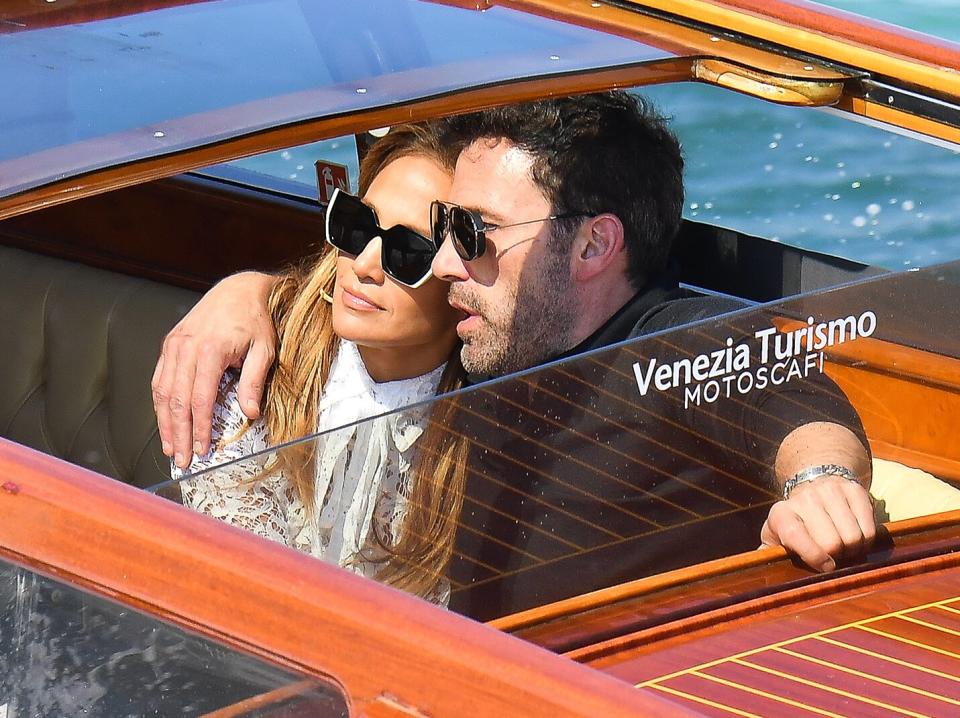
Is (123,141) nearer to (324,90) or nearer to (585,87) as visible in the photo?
(324,90)

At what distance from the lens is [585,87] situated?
180cm

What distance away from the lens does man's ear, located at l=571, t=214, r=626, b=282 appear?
206cm

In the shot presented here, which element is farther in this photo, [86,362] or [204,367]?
[86,362]

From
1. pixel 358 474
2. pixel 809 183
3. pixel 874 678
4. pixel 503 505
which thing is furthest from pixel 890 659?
pixel 809 183

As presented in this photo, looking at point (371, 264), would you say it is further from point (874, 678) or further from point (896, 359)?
point (874, 678)

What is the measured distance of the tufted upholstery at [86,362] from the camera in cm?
248

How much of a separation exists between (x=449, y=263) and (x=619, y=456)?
55 cm

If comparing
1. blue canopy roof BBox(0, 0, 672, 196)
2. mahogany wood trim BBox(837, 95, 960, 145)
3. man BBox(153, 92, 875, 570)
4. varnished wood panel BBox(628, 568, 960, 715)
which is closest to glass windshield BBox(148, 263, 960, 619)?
varnished wood panel BBox(628, 568, 960, 715)

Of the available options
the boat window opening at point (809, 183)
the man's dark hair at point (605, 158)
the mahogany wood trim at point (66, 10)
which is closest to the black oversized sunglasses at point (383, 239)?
the man's dark hair at point (605, 158)

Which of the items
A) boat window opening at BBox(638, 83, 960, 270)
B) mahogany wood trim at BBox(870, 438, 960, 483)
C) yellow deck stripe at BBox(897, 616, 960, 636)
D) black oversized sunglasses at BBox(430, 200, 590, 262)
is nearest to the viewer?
yellow deck stripe at BBox(897, 616, 960, 636)

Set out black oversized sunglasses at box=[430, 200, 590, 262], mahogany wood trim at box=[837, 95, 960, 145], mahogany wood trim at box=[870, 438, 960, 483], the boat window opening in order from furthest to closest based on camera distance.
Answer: the boat window opening, black oversized sunglasses at box=[430, 200, 590, 262], mahogany wood trim at box=[837, 95, 960, 145], mahogany wood trim at box=[870, 438, 960, 483]

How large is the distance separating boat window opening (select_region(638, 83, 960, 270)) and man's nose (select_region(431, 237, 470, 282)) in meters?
5.60

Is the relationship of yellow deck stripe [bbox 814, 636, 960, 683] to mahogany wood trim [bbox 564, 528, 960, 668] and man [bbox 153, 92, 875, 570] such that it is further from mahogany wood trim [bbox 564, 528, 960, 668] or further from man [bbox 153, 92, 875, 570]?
man [bbox 153, 92, 875, 570]

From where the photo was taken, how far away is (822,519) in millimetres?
1576
